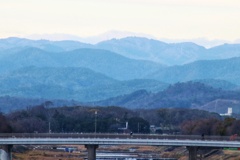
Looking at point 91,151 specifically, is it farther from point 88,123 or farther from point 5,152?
point 88,123

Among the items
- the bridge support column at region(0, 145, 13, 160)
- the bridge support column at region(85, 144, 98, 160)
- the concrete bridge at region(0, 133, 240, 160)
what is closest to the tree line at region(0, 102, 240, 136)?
the concrete bridge at region(0, 133, 240, 160)

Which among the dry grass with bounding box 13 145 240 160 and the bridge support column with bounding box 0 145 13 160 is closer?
the bridge support column with bounding box 0 145 13 160

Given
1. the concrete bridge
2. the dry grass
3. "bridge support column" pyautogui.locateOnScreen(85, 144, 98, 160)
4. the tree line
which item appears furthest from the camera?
the tree line

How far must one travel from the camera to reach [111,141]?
103m

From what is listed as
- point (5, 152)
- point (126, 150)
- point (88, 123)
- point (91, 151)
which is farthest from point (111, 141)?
point (126, 150)

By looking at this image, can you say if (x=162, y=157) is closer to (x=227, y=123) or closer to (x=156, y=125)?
(x=227, y=123)

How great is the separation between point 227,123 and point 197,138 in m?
30.6

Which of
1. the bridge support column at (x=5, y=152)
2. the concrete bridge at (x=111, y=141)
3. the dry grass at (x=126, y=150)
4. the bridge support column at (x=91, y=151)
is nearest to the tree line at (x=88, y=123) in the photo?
the dry grass at (x=126, y=150)

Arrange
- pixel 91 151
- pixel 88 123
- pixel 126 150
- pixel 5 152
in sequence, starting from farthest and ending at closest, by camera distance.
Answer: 1. pixel 126 150
2. pixel 88 123
3. pixel 91 151
4. pixel 5 152

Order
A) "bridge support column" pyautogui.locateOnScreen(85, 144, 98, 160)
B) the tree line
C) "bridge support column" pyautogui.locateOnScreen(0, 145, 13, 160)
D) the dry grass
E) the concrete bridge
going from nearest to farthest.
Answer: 1. "bridge support column" pyautogui.locateOnScreen(0, 145, 13, 160)
2. the concrete bridge
3. "bridge support column" pyautogui.locateOnScreen(85, 144, 98, 160)
4. the dry grass
5. the tree line

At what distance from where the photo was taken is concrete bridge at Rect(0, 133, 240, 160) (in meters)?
102

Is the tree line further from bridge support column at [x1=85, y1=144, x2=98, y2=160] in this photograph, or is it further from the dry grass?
bridge support column at [x1=85, y1=144, x2=98, y2=160]

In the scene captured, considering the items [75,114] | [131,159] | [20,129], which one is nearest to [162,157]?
[131,159]

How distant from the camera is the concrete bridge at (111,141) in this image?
102m
